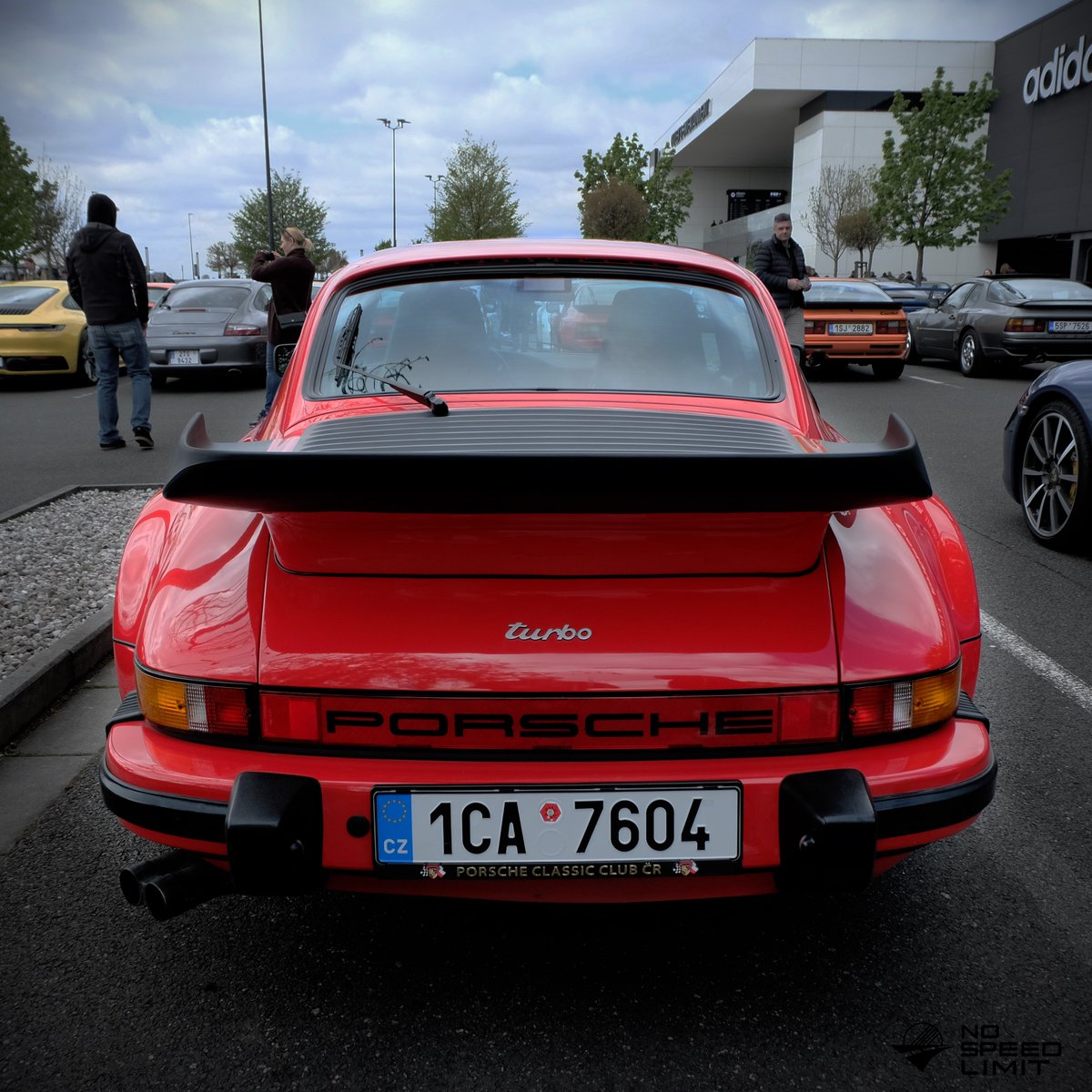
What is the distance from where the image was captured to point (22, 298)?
50.0 ft

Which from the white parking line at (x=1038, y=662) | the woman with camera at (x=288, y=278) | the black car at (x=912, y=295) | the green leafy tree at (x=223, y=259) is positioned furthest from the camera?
the green leafy tree at (x=223, y=259)

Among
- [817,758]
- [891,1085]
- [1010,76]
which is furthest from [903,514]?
[1010,76]

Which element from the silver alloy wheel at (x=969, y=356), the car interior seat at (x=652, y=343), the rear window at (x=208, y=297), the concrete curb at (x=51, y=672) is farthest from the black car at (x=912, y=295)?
the car interior seat at (x=652, y=343)

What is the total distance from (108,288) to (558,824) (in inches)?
326

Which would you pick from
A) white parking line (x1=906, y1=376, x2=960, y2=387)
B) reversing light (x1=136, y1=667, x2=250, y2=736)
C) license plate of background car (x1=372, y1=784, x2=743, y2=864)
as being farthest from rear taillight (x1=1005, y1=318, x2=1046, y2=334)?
reversing light (x1=136, y1=667, x2=250, y2=736)

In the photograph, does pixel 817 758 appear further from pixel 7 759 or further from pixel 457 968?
pixel 7 759

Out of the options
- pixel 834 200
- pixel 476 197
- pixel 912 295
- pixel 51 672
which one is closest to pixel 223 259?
pixel 476 197

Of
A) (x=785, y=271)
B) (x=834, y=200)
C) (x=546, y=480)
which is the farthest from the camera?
(x=834, y=200)

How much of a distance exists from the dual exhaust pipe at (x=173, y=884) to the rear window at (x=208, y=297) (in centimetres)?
1381

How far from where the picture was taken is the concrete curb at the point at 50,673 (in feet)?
11.5

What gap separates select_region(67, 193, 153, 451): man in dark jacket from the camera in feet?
28.6

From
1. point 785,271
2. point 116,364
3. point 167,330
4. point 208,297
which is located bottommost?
point 116,364

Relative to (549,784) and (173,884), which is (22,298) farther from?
(549,784)

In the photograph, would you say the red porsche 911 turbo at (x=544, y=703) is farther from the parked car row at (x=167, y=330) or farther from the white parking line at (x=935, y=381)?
the white parking line at (x=935, y=381)
